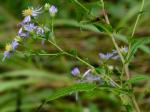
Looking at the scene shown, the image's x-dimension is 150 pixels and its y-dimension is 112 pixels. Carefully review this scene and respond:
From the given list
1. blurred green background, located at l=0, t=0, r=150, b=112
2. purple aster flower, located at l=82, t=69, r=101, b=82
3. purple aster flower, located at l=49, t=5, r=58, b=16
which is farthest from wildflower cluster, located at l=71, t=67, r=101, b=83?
blurred green background, located at l=0, t=0, r=150, b=112

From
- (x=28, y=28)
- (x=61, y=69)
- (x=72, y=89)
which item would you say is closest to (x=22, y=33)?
(x=28, y=28)

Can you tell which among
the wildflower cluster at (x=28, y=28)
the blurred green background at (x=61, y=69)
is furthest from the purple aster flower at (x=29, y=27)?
the blurred green background at (x=61, y=69)

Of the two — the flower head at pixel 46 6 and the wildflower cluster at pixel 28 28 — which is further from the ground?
the flower head at pixel 46 6

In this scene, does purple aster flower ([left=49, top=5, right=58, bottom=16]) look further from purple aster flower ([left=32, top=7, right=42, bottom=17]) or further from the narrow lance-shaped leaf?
→ the narrow lance-shaped leaf

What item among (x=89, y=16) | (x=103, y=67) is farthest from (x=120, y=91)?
(x=89, y=16)

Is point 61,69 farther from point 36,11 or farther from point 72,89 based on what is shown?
point 72,89

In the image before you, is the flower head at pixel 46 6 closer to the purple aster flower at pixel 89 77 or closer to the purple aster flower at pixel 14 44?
the purple aster flower at pixel 14 44

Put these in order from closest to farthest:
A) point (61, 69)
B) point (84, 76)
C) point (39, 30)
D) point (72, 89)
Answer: point (72, 89), point (39, 30), point (84, 76), point (61, 69)

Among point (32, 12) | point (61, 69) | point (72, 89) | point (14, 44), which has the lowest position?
point (72, 89)

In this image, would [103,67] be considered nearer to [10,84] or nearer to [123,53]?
[123,53]
